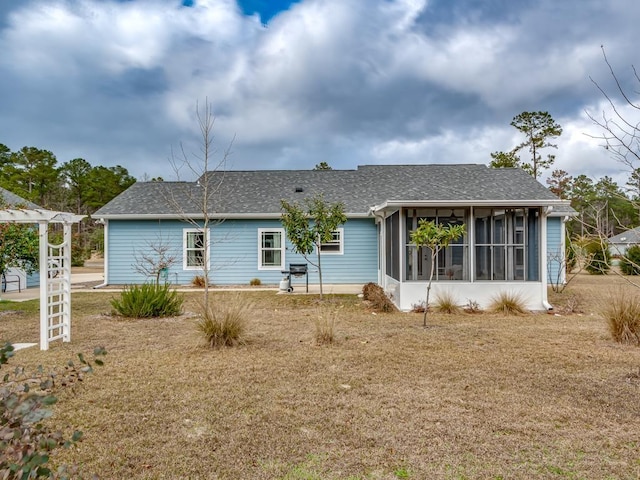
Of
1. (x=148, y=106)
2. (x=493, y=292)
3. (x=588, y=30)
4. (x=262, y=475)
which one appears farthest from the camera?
(x=148, y=106)

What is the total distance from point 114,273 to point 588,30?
607 inches

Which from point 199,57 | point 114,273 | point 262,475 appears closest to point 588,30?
point 262,475

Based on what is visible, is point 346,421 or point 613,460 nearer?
point 613,460

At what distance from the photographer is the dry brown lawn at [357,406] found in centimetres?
291

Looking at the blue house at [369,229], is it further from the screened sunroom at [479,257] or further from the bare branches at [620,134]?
the bare branches at [620,134]

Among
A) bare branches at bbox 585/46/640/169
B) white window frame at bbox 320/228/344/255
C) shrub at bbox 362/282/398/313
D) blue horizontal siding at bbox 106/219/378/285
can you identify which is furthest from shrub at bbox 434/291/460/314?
bare branches at bbox 585/46/640/169

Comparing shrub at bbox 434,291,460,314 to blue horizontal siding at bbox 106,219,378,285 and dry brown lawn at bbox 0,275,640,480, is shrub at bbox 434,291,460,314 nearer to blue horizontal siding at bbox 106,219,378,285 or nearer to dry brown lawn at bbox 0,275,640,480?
dry brown lawn at bbox 0,275,640,480

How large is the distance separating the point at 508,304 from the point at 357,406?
6.65 metres

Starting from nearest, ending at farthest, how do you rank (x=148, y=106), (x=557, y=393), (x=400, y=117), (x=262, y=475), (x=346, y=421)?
(x=262, y=475), (x=346, y=421), (x=557, y=393), (x=148, y=106), (x=400, y=117)

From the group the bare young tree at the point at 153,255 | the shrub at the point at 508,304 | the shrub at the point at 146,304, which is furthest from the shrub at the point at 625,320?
the bare young tree at the point at 153,255

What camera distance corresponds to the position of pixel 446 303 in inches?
371

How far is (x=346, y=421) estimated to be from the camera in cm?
360

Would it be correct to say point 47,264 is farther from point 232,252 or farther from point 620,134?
point 232,252

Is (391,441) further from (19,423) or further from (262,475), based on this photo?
(19,423)
